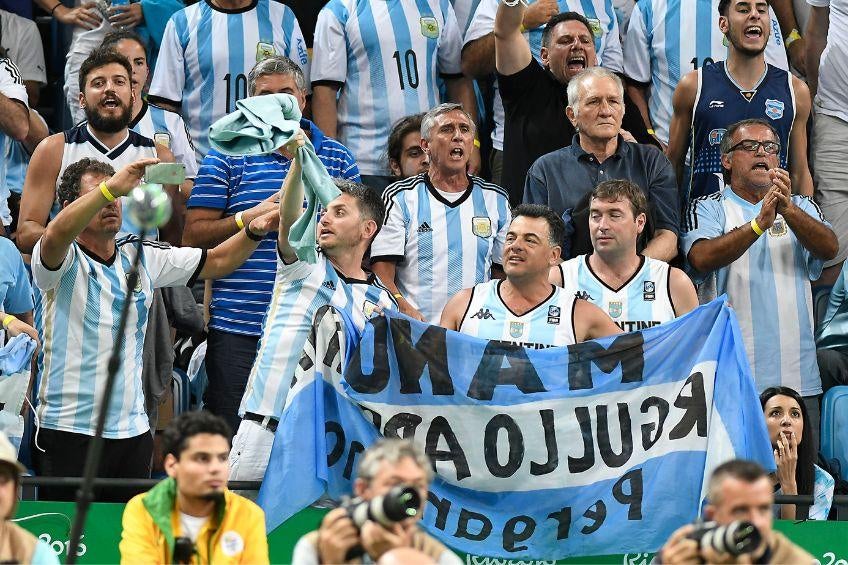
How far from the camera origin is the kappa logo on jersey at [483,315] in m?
7.41

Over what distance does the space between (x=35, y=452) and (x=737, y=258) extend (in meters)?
3.79

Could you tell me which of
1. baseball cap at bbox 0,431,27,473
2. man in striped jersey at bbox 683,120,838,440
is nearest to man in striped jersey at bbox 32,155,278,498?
baseball cap at bbox 0,431,27,473

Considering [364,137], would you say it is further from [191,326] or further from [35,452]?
[35,452]

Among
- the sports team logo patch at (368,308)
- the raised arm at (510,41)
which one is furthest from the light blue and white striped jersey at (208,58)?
the sports team logo patch at (368,308)

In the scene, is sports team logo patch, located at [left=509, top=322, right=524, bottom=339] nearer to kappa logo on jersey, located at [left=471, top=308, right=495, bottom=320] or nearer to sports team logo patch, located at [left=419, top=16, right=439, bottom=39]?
kappa logo on jersey, located at [left=471, top=308, right=495, bottom=320]

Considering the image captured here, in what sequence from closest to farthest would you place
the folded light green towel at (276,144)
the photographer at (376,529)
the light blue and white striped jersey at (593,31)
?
the photographer at (376,529) < the folded light green towel at (276,144) < the light blue and white striped jersey at (593,31)

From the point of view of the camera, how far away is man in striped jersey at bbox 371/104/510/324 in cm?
828

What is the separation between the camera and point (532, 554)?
6.93 m

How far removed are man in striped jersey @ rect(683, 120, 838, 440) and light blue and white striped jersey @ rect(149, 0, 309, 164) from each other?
2.84 meters

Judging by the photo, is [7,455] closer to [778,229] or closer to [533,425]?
[533,425]

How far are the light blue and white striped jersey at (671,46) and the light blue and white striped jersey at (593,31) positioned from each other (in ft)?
0.43

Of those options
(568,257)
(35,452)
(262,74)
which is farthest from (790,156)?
(35,452)

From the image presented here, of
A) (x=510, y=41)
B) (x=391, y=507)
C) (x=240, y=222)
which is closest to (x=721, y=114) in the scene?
(x=510, y=41)

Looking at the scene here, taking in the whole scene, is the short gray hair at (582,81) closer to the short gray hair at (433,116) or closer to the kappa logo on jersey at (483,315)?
the short gray hair at (433,116)
